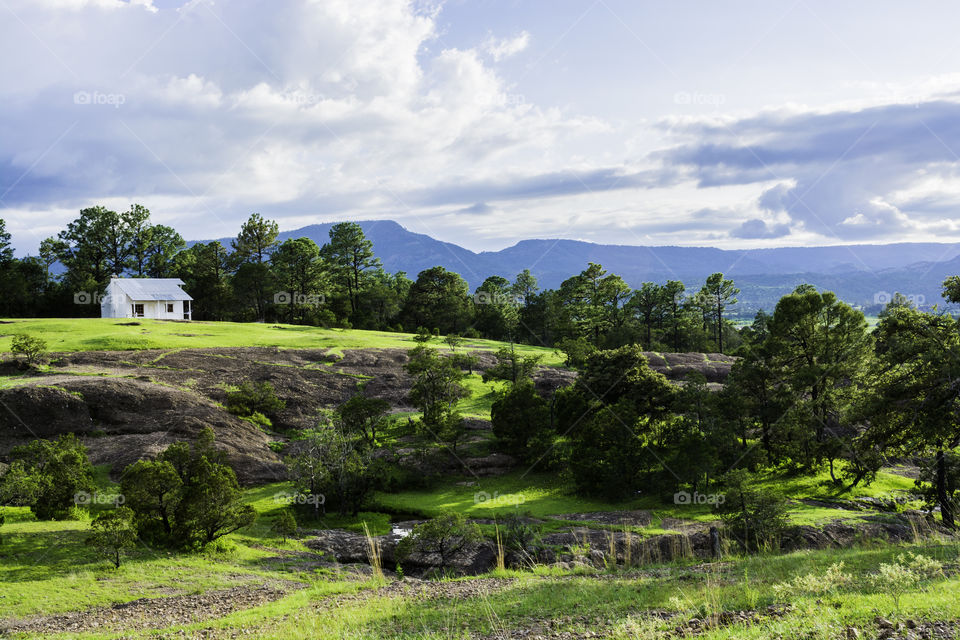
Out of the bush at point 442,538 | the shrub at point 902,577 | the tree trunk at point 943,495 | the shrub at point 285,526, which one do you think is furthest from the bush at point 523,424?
the shrub at point 902,577

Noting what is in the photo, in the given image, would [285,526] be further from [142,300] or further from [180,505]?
[142,300]

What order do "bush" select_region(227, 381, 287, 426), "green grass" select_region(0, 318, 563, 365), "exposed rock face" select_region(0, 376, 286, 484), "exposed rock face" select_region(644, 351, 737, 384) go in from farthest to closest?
→ "exposed rock face" select_region(644, 351, 737, 384), "green grass" select_region(0, 318, 563, 365), "bush" select_region(227, 381, 287, 426), "exposed rock face" select_region(0, 376, 286, 484)

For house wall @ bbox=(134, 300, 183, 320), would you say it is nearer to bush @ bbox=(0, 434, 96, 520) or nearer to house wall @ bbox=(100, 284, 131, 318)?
house wall @ bbox=(100, 284, 131, 318)

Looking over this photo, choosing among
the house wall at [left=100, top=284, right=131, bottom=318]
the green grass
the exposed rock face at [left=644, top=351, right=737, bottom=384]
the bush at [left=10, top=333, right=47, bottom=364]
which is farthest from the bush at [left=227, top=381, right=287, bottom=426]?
the house wall at [left=100, top=284, right=131, bottom=318]

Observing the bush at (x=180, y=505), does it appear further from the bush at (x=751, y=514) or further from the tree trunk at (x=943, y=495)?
the tree trunk at (x=943, y=495)

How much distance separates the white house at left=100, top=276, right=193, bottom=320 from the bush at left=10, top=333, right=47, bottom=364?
2781 cm

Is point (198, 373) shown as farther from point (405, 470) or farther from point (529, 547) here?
point (529, 547)

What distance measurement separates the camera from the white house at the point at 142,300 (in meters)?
59.6

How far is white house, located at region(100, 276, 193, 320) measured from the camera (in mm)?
59625

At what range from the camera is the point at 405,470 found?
95.6ft

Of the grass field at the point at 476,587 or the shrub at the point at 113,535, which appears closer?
the grass field at the point at 476,587

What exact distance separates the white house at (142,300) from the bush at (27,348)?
27813mm

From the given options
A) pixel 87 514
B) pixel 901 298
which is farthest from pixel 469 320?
pixel 87 514

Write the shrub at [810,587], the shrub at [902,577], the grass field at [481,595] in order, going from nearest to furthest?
1. the grass field at [481,595]
2. the shrub at [902,577]
3. the shrub at [810,587]
